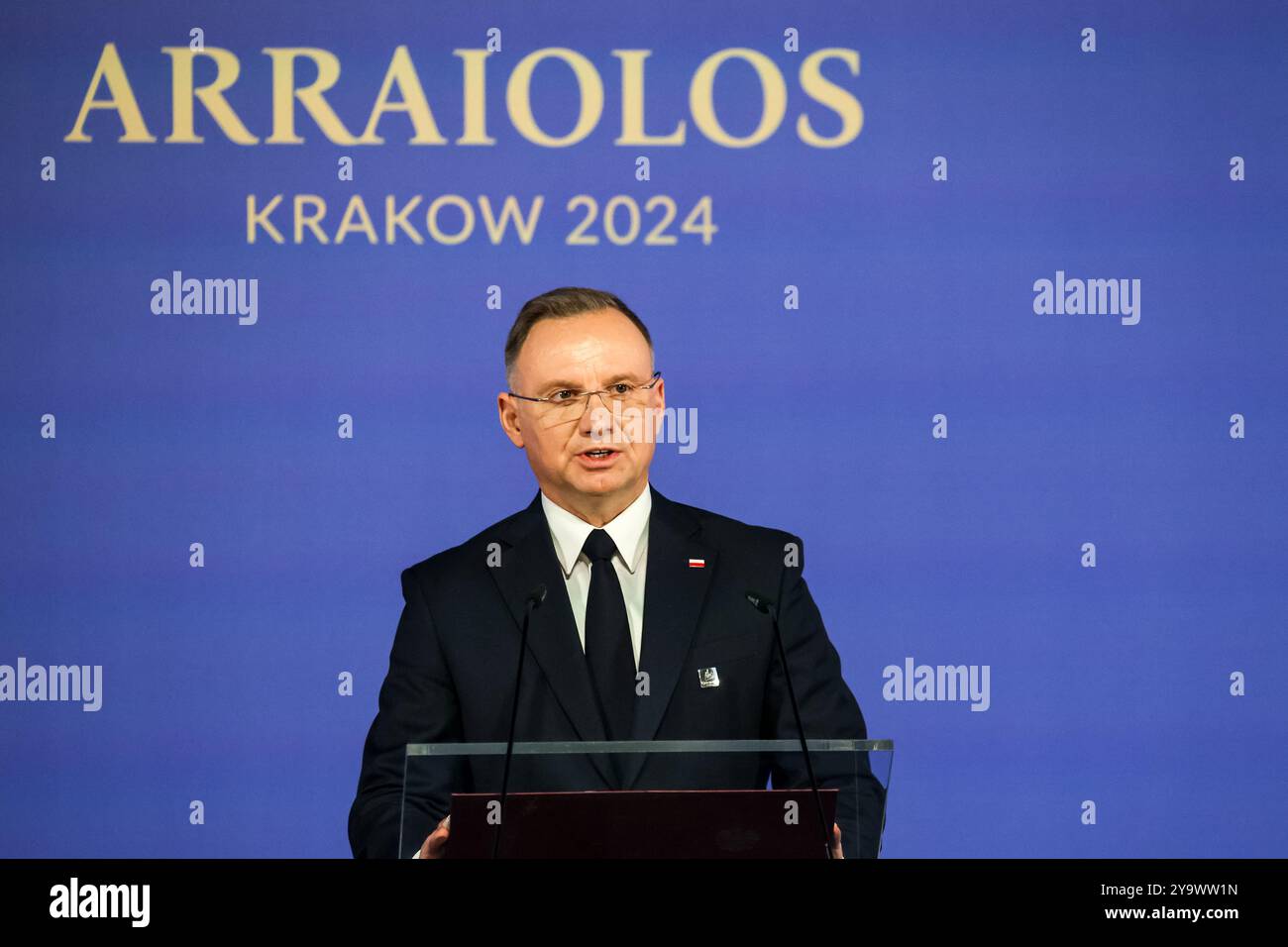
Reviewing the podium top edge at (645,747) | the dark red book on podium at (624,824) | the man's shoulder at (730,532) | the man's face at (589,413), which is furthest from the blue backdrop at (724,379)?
the dark red book on podium at (624,824)

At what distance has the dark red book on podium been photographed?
6.12ft

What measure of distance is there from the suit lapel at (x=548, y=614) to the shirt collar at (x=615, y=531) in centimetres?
2

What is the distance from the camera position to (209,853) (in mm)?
3430

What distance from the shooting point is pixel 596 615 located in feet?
8.48

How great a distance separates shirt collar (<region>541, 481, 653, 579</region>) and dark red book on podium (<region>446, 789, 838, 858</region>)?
2.63 feet

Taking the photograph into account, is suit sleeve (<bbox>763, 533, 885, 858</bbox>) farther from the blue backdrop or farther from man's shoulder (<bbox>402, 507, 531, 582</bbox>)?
the blue backdrop

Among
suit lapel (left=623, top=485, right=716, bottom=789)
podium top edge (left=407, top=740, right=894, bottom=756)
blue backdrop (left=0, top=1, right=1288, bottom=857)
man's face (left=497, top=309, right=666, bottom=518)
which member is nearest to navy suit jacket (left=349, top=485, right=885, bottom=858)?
suit lapel (left=623, top=485, right=716, bottom=789)

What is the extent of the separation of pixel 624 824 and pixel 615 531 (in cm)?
85

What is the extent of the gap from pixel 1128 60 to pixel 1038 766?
1.62m

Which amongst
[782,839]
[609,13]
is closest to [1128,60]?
[609,13]

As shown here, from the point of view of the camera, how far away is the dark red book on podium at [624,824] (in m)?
1.87

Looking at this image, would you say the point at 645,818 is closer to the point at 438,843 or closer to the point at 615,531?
the point at 438,843

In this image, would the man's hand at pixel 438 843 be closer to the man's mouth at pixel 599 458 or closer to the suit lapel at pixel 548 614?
the suit lapel at pixel 548 614

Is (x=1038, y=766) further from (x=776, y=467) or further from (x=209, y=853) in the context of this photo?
(x=209, y=853)
